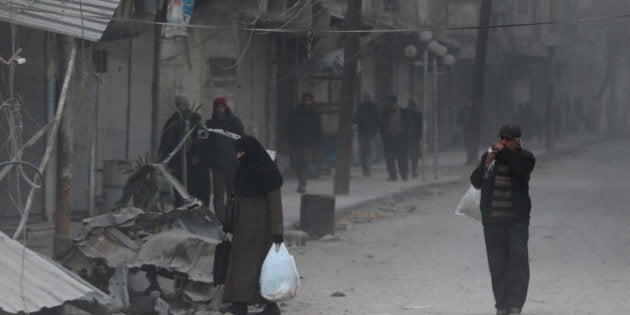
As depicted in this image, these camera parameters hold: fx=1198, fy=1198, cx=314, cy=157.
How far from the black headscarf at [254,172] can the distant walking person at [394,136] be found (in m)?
14.8

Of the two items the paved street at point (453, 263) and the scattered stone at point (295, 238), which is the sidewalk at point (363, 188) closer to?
the paved street at point (453, 263)

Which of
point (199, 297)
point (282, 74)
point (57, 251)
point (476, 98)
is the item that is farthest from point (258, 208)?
point (476, 98)

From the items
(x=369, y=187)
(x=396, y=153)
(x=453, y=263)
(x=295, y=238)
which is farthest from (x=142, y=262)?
(x=396, y=153)

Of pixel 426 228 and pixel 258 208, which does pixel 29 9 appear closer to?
pixel 258 208

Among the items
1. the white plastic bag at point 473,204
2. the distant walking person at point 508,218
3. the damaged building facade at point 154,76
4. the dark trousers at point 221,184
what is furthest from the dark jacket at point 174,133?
the distant walking person at point 508,218

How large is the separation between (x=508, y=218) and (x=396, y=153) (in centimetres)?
1499

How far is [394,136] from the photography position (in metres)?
23.8

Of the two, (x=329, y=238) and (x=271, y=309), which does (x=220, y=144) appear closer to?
(x=329, y=238)

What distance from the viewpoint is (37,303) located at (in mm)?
7219

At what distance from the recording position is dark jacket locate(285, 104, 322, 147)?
2041cm

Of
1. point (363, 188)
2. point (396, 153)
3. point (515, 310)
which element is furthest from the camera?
point (396, 153)

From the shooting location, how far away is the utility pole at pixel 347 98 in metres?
19.1

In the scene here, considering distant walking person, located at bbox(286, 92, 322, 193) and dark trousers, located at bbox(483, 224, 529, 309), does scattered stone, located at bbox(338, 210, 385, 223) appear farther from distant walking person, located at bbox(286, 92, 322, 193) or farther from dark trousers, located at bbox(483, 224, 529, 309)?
dark trousers, located at bbox(483, 224, 529, 309)

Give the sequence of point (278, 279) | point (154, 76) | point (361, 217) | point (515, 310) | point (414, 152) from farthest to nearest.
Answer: point (414, 152) < point (361, 217) < point (154, 76) < point (515, 310) < point (278, 279)
